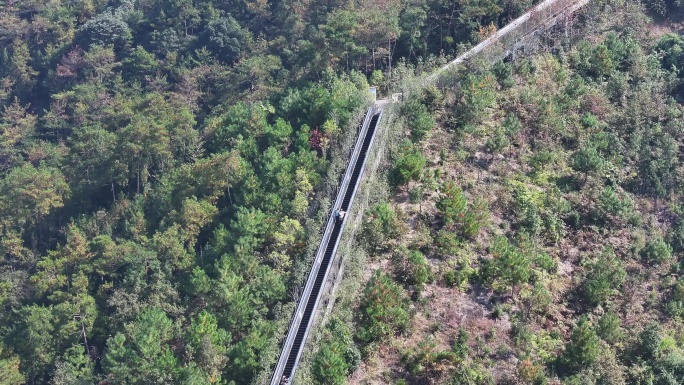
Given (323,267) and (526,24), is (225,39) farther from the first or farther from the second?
(323,267)

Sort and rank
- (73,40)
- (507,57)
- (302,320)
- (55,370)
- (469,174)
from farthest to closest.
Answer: (73,40)
(507,57)
(55,370)
(469,174)
(302,320)

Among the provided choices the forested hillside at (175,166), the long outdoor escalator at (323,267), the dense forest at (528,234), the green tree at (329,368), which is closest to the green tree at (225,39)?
the forested hillside at (175,166)

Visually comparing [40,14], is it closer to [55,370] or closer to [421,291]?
[55,370]

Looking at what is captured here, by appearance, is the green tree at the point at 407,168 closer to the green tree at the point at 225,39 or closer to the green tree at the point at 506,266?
the green tree at the point at 506,266

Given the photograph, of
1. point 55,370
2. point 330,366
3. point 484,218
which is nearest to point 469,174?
point 484,218

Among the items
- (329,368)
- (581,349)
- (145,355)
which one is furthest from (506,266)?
(145,355)
